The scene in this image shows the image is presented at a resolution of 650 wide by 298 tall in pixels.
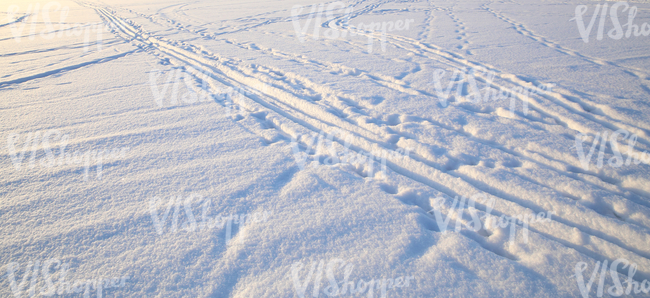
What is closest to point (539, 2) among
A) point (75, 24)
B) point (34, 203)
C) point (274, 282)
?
point (274, 282)

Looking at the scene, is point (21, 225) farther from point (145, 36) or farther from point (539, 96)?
point (145, 36)

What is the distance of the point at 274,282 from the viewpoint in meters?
1.47

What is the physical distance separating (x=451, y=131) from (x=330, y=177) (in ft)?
4.48

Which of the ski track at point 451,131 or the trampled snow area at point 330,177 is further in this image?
the ski track at point 451,131

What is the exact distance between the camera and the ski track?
1714 millimetres

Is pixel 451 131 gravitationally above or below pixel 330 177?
above

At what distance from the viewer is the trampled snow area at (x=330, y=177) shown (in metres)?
1.51

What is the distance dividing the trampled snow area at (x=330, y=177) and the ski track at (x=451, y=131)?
0.05 ft

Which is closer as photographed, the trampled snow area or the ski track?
the trampled snow area

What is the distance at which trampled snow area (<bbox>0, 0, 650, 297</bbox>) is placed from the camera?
4.95ft

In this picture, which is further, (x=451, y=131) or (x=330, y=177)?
(x=451, y=131)

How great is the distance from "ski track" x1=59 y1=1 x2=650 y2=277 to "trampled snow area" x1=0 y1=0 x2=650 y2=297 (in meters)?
0.02

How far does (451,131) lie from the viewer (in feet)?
8.89

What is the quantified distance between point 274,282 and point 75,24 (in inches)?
466
